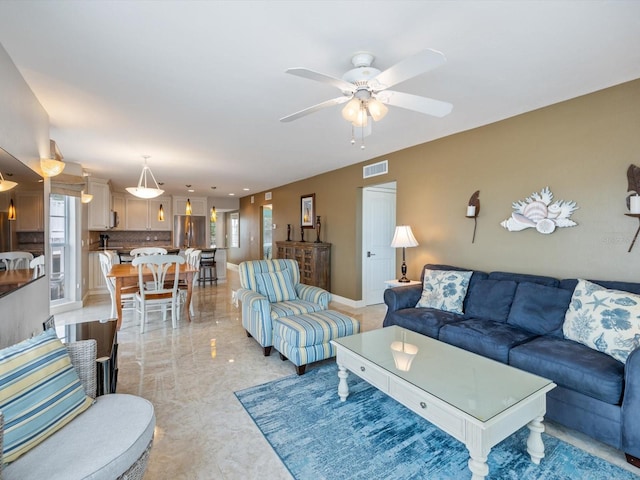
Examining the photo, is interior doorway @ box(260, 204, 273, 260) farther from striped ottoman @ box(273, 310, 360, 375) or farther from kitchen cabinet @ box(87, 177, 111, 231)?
striped ottoman @ box(273, 310, 360, 375)

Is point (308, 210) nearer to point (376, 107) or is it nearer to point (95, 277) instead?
point (376, 107)

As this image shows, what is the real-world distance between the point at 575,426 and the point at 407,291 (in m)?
1.84

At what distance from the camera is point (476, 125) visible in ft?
11.7

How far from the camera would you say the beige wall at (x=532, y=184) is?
8.64 feet

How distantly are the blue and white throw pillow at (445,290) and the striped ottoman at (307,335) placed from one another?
922 mm

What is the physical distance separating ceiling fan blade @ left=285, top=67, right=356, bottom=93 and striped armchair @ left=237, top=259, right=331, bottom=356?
84.7 inches

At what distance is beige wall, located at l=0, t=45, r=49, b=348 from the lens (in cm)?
203

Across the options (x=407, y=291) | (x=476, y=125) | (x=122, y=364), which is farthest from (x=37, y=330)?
(x=476, y=125)

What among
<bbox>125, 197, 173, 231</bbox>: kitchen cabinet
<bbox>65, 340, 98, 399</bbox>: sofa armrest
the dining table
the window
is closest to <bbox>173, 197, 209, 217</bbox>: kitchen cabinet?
<bbox>125, 197, 173, 231</bbox>: kitchen cabinet

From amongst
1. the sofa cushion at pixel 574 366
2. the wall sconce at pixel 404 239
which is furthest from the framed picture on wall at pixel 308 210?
the sofa cushion at pixel 574 366

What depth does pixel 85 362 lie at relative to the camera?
1656mm

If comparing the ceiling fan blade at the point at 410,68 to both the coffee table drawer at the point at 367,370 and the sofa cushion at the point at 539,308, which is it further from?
the sofa cushion at the point at 539,308

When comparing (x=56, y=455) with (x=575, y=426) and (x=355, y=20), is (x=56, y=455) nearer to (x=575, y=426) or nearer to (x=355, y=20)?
(x=355, y=20)

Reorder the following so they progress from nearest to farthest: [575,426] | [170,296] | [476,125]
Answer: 1. [575,426]
2. [476,125]
3. [170,296]
